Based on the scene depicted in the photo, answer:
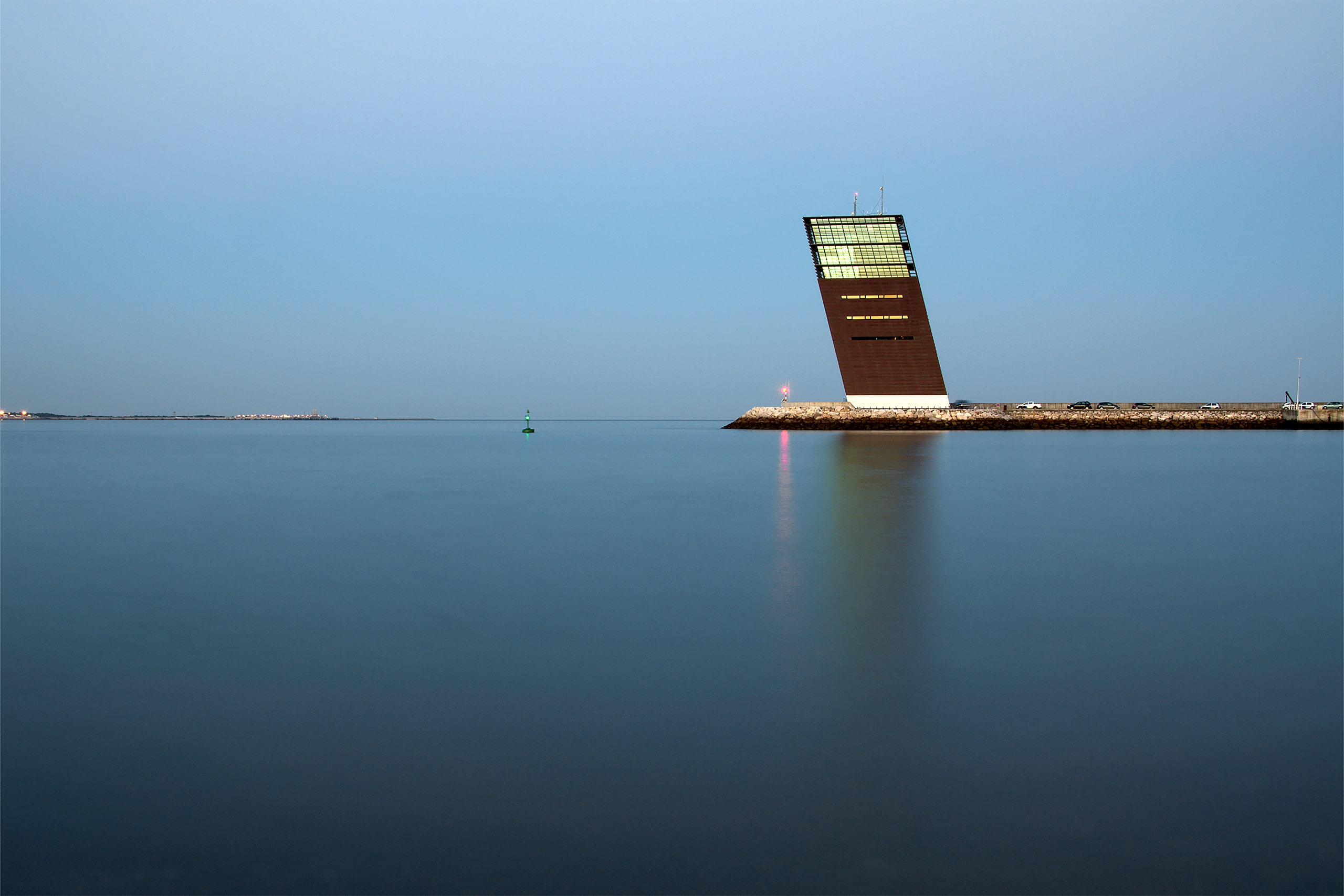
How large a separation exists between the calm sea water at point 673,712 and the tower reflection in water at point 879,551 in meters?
0.10

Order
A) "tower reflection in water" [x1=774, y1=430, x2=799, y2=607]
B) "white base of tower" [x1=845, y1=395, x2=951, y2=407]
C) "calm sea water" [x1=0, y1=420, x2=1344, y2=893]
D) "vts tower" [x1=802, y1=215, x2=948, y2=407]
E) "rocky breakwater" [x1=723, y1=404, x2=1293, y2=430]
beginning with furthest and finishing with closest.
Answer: "white base of tower" [x1=845, y1=395, x2=951, y2=407]
"rocky breakwater" [x1=723, y1=404, x2=1293, y2=430]
"vts tower" [x1=802, y1=215, x2=948, y2=407]
"tower reflection in water" [x1=774, y1=430, x2=799, y2=607]
"calm sea water" [x1=0, y1=420, x2=1344, y2=893]

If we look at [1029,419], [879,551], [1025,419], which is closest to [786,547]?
[879,551]

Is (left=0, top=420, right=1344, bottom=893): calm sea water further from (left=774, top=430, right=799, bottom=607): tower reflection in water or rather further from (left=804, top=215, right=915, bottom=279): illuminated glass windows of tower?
(left=804, top=215, right=915, bottom=279): illuminated glass windows of tower

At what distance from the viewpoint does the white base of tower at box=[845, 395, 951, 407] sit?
333 feet

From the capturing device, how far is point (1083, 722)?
6.08 meters

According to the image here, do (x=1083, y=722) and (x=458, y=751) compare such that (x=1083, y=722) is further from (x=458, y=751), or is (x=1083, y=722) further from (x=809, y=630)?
(x=458, y=751)

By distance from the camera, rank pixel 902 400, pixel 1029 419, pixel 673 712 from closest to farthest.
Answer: pixel 673 712 → pixel 902 400 → pixel 1029 419

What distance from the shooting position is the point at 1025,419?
103 meters

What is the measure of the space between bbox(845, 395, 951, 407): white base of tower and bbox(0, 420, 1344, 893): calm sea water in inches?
3413

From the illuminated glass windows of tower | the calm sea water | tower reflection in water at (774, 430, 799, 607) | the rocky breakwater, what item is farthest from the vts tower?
the calm sea water

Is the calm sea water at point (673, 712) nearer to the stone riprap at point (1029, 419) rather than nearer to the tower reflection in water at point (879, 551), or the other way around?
the tower reflection in water at point (879, 551)

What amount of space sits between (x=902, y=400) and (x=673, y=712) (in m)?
99.3

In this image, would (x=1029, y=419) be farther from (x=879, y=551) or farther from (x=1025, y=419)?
(x=879, y=551)

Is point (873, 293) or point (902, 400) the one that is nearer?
point (873, 293)
